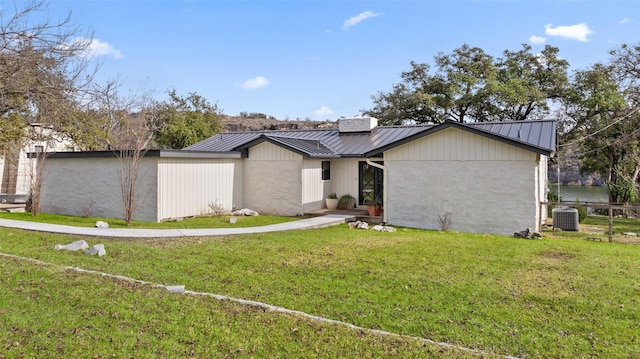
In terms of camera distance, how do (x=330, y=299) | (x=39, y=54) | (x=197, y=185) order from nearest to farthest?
(x=330, y=299)
(x=39, y=54)
(x=197, y=185)

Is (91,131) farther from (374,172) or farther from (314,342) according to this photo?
(314,342)

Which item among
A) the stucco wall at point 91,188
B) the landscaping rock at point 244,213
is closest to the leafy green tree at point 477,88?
the landscaping rock at point 244,213

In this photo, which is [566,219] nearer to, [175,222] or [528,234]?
[528,234]

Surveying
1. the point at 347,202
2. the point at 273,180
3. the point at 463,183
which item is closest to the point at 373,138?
the point at 347,202

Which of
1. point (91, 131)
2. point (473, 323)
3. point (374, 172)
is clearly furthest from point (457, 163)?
point (91, 131)

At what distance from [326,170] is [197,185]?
4.76 m

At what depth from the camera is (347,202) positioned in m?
15.7

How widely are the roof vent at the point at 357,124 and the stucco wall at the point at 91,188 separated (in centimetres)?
835

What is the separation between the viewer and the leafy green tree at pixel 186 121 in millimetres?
28391

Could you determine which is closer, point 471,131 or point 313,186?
point 471,131

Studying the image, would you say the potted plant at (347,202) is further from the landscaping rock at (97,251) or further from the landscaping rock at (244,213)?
the landscaping rock at (97,251)

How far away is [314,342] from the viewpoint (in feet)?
13.5

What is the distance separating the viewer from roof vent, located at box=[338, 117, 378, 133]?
17.7m

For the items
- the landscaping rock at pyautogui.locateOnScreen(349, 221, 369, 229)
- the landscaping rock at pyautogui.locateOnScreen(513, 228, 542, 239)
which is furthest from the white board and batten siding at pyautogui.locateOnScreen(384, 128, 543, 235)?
the landscaping rock at pyautogui.locateOnScreen(349, 221, 369, 229)
